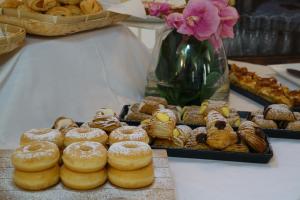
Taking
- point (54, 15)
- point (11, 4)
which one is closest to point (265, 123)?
point (54, 15)

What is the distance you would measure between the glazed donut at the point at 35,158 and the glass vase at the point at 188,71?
536 millimetres

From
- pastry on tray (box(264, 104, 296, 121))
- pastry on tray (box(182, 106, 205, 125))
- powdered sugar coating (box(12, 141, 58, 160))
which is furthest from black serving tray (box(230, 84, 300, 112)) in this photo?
powdered sugar coating (box(12, 141, 58, 160))

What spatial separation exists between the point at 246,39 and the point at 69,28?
2.34 m

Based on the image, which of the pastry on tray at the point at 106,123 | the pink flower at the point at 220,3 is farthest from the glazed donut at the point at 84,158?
the pink flower at the point at 220,3

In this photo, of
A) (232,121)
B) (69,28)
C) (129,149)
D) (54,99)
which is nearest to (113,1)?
(69,28)

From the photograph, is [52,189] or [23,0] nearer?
[52,189]

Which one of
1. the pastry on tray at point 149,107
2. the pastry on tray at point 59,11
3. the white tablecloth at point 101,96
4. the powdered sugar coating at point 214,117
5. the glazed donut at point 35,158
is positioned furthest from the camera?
the pastry on tray at point 59,11

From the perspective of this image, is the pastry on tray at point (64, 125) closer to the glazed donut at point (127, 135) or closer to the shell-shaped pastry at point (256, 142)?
the glazed donut at point (127, 135)

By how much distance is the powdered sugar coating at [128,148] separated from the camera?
0.71 meters

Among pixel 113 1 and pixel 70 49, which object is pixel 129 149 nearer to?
pixel 70 49

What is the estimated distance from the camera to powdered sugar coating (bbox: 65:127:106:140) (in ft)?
2.51

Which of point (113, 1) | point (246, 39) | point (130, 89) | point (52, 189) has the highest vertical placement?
point (113, 1)

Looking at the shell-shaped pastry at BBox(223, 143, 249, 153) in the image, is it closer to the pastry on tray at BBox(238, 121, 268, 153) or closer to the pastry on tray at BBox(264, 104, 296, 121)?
the pastry on tray at BBox(238, 121, 268, 153)

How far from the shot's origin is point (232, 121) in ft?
3.24
